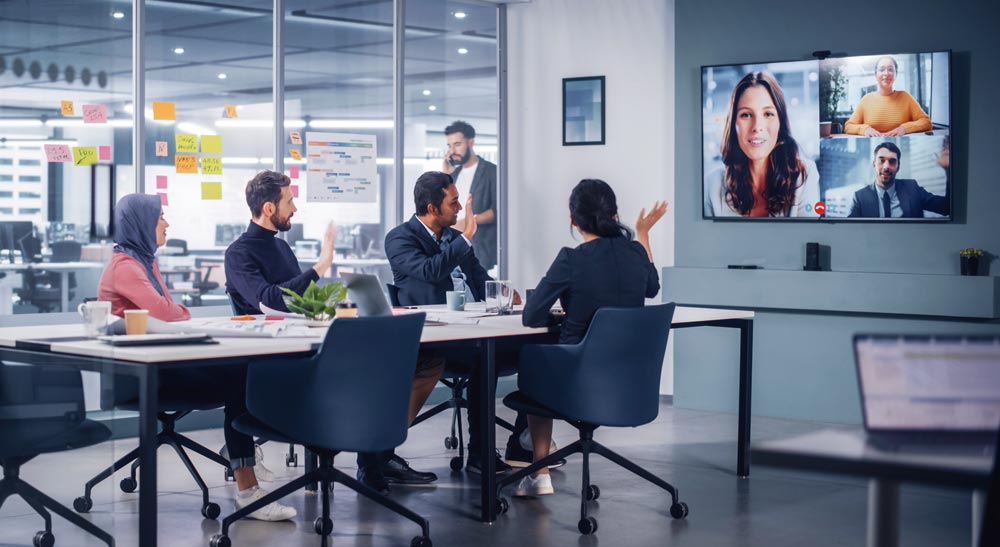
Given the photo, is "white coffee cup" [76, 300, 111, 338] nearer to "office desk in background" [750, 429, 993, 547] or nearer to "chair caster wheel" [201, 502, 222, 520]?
"chair caster wheel" [201, 502, 222, 520]

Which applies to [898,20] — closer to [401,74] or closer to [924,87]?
[924,87]

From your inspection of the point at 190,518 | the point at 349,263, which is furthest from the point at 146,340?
the point at 349,263

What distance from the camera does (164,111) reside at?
5.83m

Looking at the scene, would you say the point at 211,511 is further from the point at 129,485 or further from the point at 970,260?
the point at 970,260

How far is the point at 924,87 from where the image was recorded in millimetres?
5906

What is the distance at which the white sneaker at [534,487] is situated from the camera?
4562mm

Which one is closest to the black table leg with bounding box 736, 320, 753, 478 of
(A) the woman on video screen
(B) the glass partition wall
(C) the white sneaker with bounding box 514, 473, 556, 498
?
(C) the white sneaker with bounding box 514, 473, 556, 498

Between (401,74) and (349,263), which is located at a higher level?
(401,74)

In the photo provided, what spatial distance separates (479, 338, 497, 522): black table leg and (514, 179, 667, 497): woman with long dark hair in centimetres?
26

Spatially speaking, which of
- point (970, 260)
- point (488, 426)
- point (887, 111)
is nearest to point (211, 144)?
point (488, 426)

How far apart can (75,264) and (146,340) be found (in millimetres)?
2050

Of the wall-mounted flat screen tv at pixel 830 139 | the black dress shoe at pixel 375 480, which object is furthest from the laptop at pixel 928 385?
the wall-mounted flat screen tv at pixel 830 139

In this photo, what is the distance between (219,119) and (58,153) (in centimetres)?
123

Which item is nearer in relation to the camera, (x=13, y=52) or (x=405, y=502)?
(x=13, y=52)
